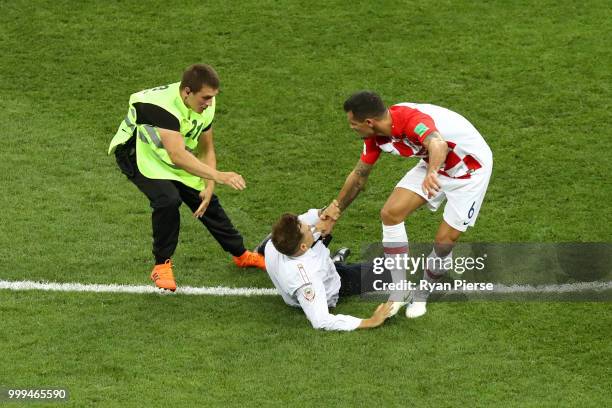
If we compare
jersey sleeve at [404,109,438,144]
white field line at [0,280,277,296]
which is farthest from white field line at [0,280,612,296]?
jersey sleeve at [404,109,438,144]

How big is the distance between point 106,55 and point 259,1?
2071mm

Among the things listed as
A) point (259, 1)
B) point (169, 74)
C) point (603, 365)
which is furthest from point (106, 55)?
point (603, 365)

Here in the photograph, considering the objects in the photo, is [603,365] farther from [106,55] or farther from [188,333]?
[106,55]

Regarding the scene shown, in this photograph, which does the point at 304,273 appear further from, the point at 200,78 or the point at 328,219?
the point at 200,78

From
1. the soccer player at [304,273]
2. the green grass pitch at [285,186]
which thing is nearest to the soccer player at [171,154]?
the green grass pitch at [285,186]

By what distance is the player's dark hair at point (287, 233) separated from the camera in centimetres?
885

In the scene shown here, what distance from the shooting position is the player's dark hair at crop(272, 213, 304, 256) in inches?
348

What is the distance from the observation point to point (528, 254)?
10.3 meters

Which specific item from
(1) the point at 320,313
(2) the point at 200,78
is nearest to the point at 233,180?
(2) the point at 200,78

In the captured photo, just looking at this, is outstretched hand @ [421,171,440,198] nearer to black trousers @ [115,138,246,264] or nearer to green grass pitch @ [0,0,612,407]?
green grass pitch @ [0,0,612,407]

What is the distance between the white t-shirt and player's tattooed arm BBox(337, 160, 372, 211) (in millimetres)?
486

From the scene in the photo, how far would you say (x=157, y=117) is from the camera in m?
9.31

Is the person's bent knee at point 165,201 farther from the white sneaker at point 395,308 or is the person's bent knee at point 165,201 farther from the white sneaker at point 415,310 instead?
the white sneaker at point 415,310

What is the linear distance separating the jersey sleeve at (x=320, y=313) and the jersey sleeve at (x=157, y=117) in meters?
1.57
